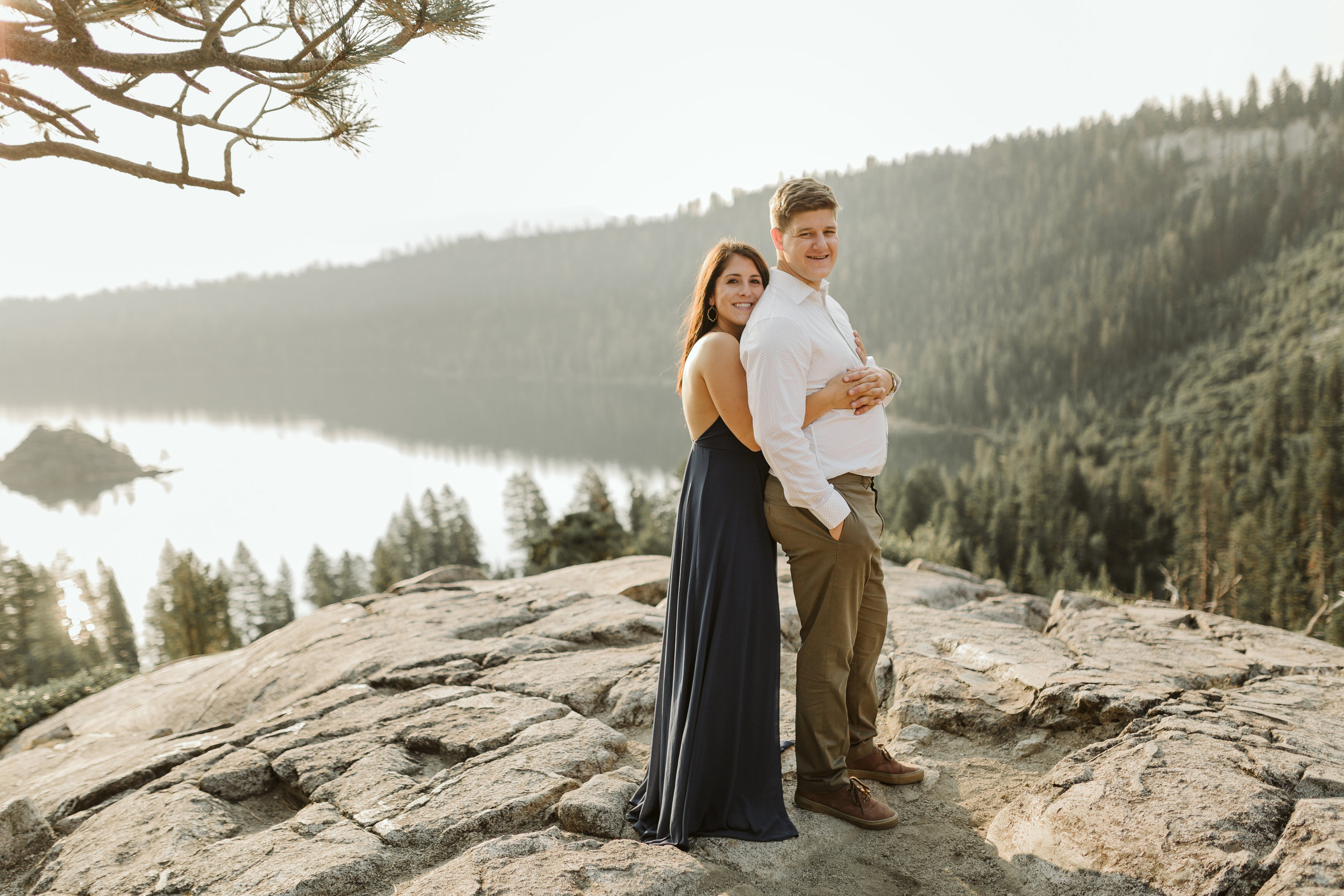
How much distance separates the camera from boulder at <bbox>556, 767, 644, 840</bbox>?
340 cm

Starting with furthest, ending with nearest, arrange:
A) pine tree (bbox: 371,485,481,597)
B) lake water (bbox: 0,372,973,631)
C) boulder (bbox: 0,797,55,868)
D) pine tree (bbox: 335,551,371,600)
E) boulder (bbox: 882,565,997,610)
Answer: lake water (bbox: 0,372,973,631) < pine tree (bbox: 371,485,481,597) < pine tree (bbox: 335,551,371,600) < boulder (bbox: 882,565,997,610) < boulder (bbox: 0,797,55,868)

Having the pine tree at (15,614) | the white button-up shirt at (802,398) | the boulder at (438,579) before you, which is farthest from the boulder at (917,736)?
the pine tree at (15,614)

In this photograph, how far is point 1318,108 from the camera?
457ft

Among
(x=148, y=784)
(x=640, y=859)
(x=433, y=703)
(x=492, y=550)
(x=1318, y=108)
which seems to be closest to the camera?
(x=640, y=859)

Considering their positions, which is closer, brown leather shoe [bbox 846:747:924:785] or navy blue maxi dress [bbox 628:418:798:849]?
navy blue maxi dress [bbox 628:418:798:849]

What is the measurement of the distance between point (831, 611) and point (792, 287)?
1.33m

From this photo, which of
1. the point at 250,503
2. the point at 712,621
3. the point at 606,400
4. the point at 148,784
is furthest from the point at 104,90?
the point at 606,400

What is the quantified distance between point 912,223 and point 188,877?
591 feet

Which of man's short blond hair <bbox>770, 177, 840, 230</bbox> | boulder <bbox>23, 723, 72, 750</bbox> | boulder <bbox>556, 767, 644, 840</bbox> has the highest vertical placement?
man's short blond hair <bbox>770, 177, 840, 230</bbox>

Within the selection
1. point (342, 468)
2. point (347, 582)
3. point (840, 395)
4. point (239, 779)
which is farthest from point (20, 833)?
point (342, 468)

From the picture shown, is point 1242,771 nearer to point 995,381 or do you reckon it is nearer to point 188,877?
point 188,877

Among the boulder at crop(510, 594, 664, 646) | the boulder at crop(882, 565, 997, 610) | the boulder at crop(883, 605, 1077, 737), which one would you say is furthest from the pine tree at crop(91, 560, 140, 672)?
the boulder at crop(883, 605, 1077, 737)

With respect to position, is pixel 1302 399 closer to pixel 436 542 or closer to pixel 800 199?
pixel 436 542

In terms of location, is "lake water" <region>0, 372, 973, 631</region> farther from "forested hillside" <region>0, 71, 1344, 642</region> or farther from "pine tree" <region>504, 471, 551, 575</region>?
Result: "forested hillside" <region>0, 71, 1344, 642</region>
